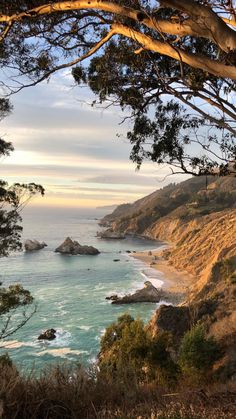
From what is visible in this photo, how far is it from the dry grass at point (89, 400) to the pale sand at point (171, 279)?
3297 centimetres

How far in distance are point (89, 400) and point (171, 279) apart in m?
46.6

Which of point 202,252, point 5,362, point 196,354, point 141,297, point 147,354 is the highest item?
point 5,362

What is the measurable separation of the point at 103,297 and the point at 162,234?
64386mm

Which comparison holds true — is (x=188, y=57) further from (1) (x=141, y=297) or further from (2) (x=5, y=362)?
(1) (x=141, y=297)

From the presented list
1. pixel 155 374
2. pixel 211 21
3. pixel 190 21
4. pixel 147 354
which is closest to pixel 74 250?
pixel 147 354

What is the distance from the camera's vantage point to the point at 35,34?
974cm

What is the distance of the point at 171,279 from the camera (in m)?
51.2

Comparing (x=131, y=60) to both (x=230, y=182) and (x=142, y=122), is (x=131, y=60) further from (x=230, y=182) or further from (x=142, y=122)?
(x=230, y=182)

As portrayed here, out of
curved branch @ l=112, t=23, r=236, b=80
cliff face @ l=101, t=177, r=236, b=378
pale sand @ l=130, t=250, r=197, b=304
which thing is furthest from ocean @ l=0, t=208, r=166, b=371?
curved branch @ l=112, t=23, r=236, b=80

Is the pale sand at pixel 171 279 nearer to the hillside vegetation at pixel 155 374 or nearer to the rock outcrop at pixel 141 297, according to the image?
the rock outcrop at pixel 141 297

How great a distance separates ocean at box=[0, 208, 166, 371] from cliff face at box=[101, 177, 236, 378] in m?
3.97

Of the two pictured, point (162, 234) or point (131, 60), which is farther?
point (162, 234)

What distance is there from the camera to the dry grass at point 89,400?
185 inches

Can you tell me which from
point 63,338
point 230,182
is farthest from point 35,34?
point 230,182
